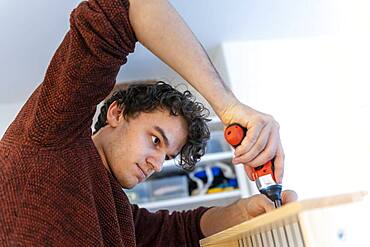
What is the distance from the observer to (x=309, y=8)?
1.79 m

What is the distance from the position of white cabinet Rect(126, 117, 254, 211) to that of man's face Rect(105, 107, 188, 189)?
2.54 ft

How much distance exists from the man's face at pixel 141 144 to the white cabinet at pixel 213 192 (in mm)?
773

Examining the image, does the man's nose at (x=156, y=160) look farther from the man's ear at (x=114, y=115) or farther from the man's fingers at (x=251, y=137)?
the man's fingers at (x=251, y=137)

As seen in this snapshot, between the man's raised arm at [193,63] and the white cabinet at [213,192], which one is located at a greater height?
the man's raised arm at [193,63]

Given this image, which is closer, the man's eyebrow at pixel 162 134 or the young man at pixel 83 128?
the young man at pixel 83 128

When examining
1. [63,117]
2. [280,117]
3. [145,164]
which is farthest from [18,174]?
[280,117]

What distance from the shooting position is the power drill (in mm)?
622

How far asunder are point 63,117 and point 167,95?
41cm

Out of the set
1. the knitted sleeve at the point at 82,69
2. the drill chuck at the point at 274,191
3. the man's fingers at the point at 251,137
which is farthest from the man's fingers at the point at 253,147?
the knitted sleeve at the point at 82,69

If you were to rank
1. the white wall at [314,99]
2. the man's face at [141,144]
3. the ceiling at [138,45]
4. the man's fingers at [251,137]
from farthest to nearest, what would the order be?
1. the white wall at [314,99]
2. the ceiling at [138,45]
3. the man's face at [141,144]
4. the man's fingers at [251,137]

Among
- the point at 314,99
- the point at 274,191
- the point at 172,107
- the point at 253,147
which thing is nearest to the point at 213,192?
the point at 314,99

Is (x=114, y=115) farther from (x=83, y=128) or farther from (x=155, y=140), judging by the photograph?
(x=83, y=128)

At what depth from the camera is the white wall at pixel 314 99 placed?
1794 millimetres

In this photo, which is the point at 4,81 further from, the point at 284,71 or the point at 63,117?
the point at 63,117
